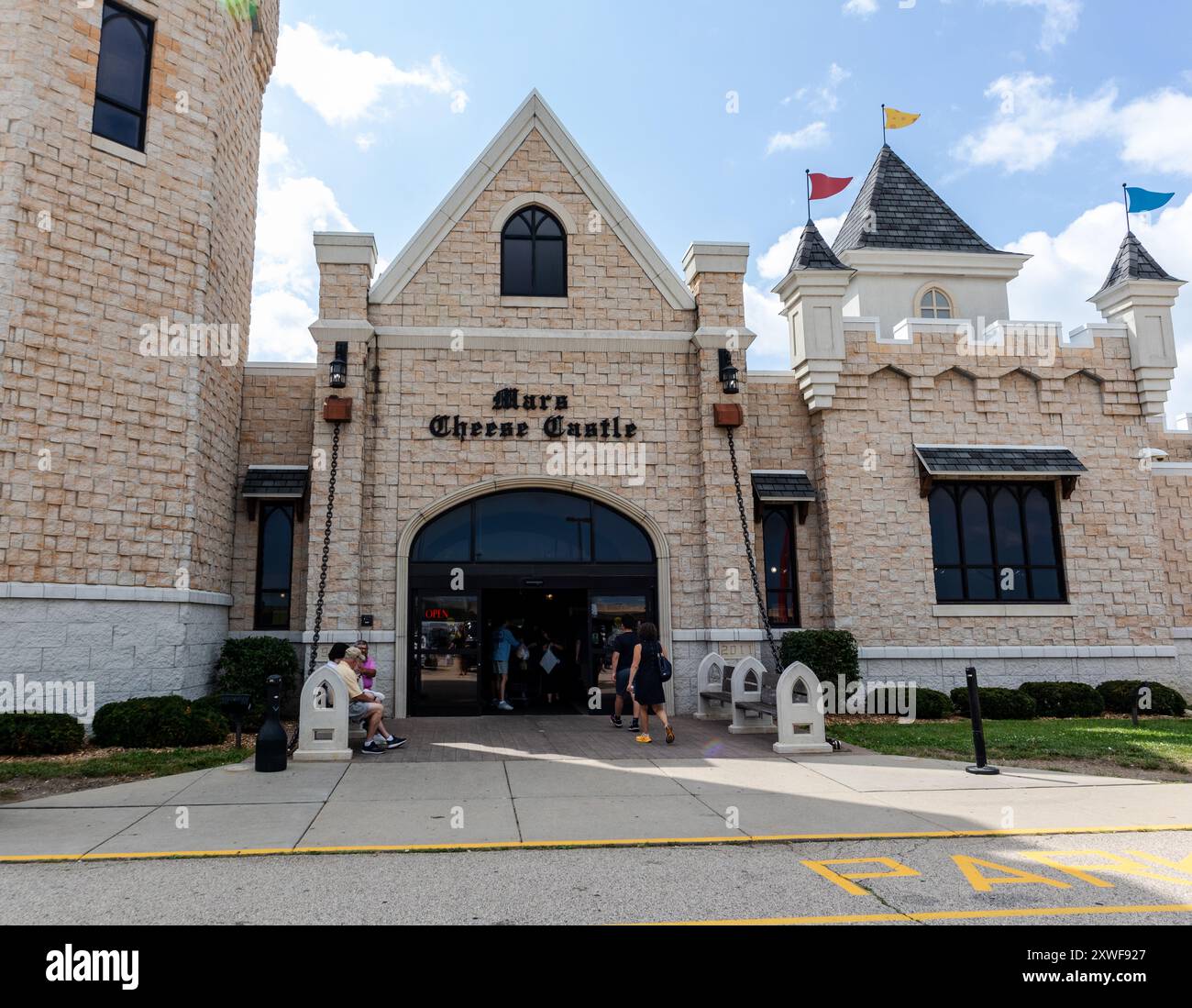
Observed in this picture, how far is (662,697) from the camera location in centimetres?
1174

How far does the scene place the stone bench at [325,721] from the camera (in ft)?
33.9

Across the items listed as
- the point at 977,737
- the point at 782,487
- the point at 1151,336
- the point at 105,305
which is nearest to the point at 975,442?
the point at 782,487

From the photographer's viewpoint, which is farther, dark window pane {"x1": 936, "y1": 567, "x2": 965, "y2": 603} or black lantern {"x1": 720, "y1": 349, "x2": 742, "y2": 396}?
dark window pane {"x1": 936, "y1": 567, "x2": 965, "y2": 603}

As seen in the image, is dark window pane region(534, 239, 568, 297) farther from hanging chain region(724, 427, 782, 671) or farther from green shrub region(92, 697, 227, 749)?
green shrub region(92, 697, 227, 749)

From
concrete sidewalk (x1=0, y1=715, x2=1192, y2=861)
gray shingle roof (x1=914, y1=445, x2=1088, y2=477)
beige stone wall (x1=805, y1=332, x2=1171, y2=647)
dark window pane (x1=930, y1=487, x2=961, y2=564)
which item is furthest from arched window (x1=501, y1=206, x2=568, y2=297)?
concrete sidewalk (x1=0, y1=715, x2=1192, y2=861)

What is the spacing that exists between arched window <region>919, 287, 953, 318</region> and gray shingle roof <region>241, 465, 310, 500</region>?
14.9 metres

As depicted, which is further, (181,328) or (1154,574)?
(1154,574)

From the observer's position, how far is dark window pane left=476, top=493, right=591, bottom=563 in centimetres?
1485

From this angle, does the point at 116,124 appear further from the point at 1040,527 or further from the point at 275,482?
the point at 1040,527

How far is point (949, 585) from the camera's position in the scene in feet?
51.8

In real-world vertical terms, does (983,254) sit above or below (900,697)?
above
